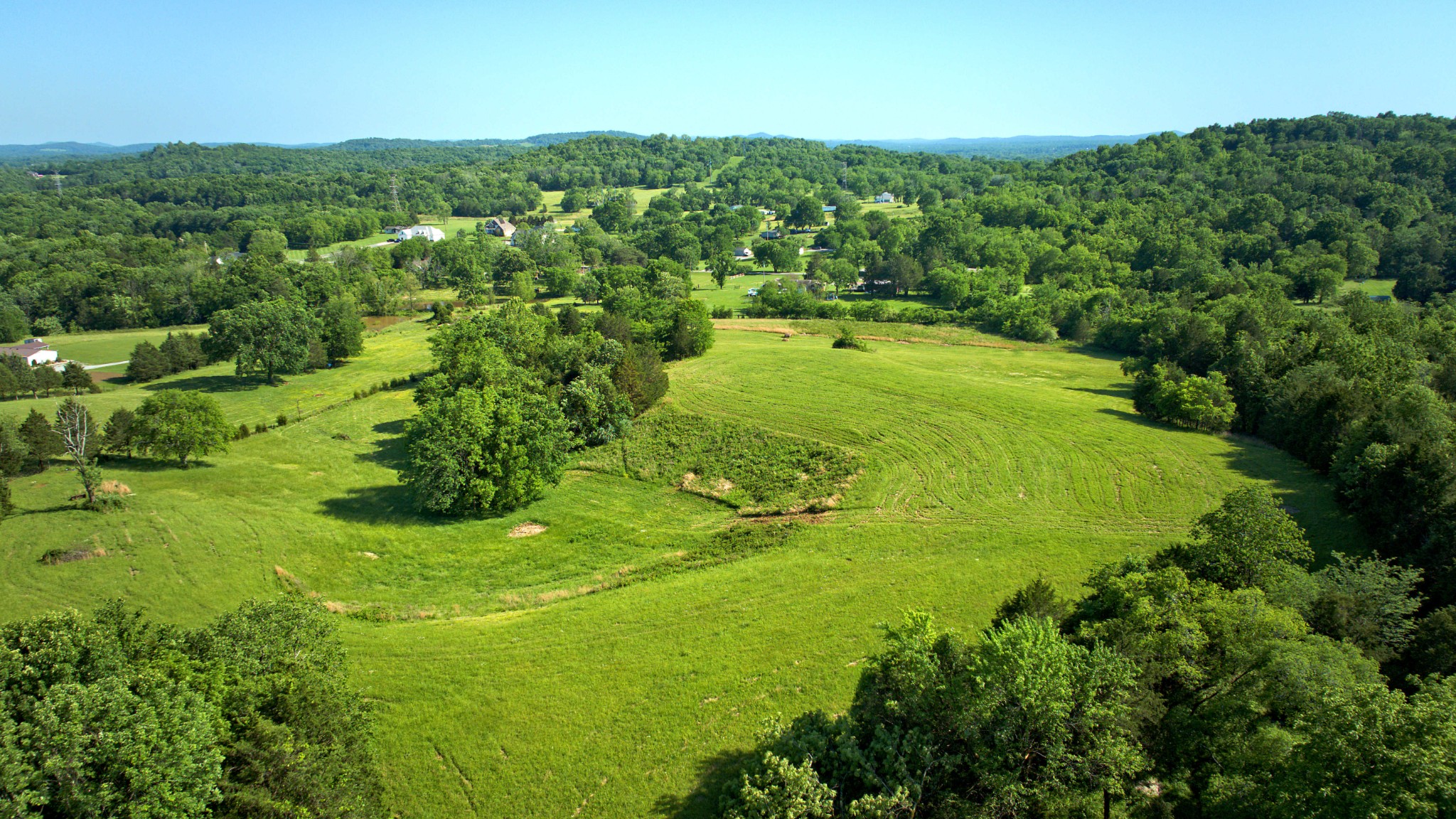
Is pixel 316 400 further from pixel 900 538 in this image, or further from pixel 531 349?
pixel 900 538

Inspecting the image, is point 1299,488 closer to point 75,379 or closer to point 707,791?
point 707,791

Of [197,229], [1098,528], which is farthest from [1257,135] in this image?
[197,229]

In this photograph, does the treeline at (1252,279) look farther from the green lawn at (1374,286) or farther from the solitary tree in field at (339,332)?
the solitary tree in field at (339,332)

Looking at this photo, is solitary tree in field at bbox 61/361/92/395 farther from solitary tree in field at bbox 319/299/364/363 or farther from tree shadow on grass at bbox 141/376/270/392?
solitary tree in field at bbox 319/299/364/363

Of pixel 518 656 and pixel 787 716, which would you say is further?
pixel 518 656

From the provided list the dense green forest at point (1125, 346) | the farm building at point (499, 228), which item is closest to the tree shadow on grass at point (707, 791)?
A: the dense green forest at point (1125, 346)

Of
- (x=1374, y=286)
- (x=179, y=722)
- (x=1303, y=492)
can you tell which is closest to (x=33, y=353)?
(x=179, y=722)

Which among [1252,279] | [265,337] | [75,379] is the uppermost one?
[1252,279]
